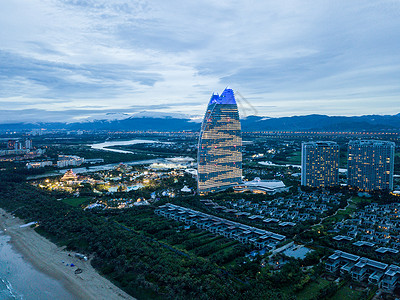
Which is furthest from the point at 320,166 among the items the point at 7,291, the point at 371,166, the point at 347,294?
the point at 7,291

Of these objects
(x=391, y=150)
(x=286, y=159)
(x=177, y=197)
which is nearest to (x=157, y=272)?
(x=177, y=197)

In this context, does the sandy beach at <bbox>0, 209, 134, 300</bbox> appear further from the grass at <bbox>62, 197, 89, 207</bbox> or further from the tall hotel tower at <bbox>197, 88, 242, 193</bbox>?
the tall hotel tower at <bbox>197, 88, 242, 193</bbox>

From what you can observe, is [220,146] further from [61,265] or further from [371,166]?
[61,265]

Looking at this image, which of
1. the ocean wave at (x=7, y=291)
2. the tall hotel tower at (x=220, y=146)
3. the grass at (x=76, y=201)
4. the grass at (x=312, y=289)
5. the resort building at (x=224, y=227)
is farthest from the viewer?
the tall hotel tower at (x=220, y=146)

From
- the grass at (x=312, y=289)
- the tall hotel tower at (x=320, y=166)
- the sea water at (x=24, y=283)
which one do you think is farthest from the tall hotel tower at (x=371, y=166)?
the sea water at (x=24, y=283)

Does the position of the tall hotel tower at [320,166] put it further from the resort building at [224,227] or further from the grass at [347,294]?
the grass at [347,294]
